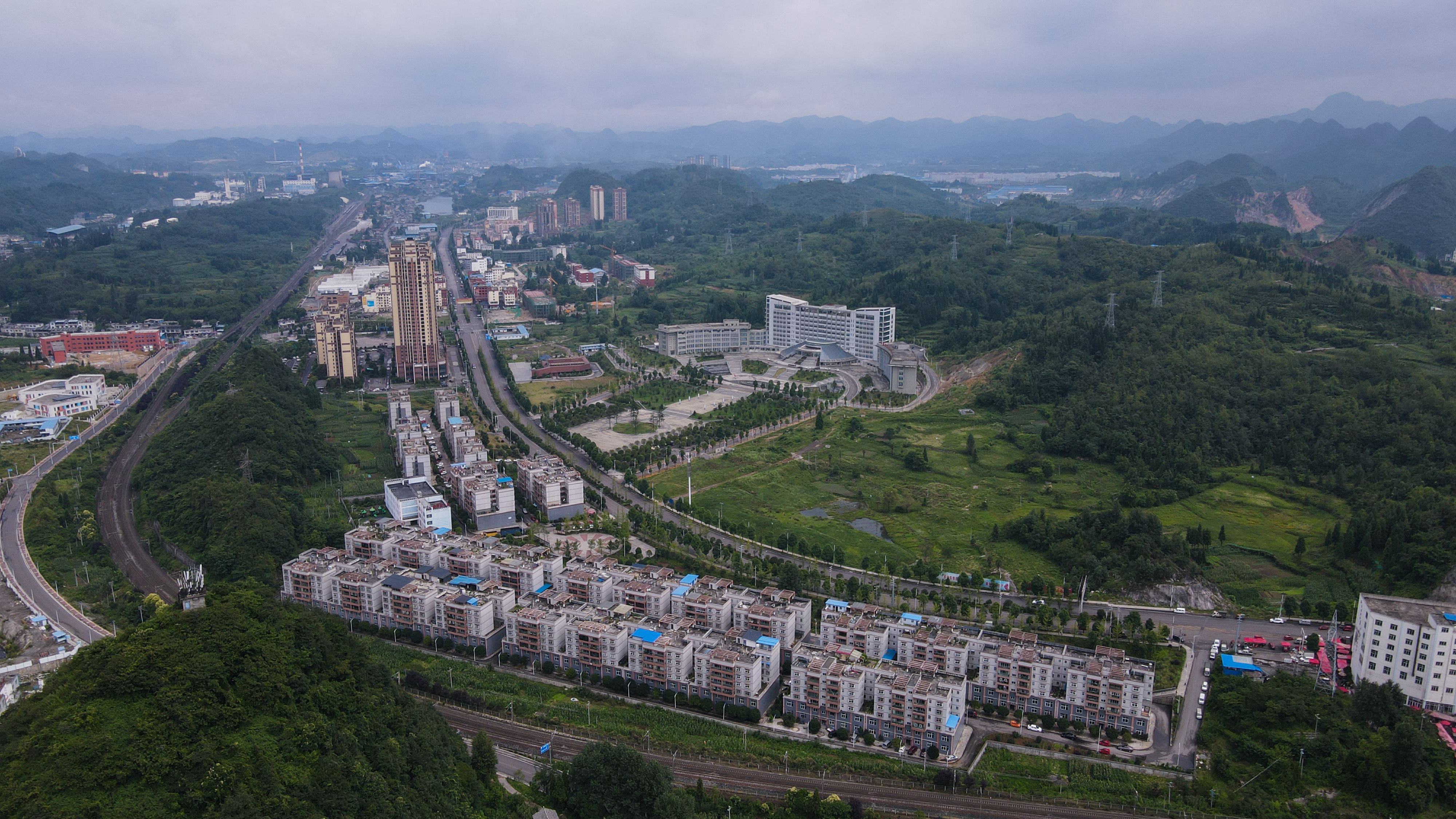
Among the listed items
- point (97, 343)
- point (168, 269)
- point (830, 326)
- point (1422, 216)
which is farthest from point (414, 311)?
point (1422, 216)

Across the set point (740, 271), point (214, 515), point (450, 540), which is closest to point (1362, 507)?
point (450, 540)

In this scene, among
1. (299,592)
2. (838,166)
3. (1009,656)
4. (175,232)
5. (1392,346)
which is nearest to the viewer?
(1009,656)

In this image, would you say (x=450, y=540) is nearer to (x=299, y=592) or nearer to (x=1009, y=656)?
(x=299, y=592)

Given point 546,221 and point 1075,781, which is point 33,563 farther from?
point 546,221

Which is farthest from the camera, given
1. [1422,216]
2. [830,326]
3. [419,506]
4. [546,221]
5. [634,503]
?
[546,221]

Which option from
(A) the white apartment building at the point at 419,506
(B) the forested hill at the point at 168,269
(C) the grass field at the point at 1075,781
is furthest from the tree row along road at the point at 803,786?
(B) the forested hill at the point at 168,269

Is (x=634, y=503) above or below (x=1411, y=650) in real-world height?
below
